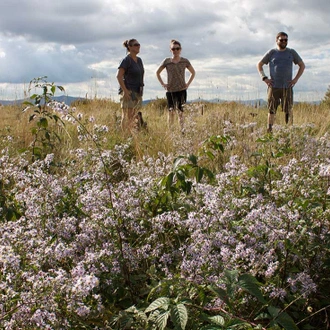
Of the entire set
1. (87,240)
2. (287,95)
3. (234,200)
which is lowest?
(87,240)

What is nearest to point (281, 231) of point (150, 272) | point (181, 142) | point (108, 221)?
point (150, 272)

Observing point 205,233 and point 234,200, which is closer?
point 205,233

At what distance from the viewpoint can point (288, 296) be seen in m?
2.66

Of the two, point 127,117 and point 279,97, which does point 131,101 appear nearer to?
point 127,117

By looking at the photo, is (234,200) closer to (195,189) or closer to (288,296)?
(195,189)

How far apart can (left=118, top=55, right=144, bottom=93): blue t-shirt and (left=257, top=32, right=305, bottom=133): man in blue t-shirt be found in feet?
7.96

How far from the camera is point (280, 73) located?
9367mm

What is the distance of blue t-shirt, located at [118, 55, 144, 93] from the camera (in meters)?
9.05

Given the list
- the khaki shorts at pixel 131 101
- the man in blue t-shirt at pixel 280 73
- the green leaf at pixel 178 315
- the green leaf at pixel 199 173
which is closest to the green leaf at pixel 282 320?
the green leaf at pixel 178 315

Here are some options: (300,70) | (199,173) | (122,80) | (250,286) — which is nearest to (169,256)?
(199,173)

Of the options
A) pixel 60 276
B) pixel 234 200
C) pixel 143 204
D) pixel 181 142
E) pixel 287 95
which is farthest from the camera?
pixel 287 95

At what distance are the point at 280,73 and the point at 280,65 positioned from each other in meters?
0.16

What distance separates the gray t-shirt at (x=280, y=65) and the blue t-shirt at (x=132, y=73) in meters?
2.50

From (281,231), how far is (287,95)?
725 centimetres
